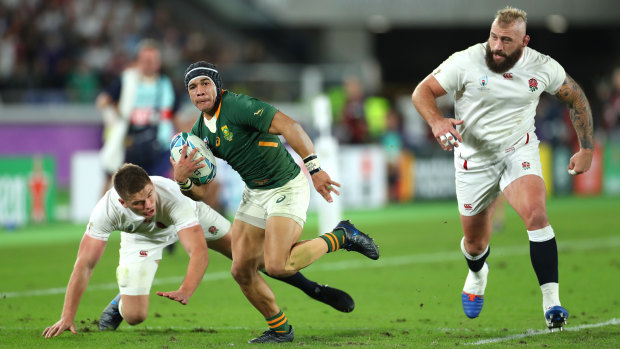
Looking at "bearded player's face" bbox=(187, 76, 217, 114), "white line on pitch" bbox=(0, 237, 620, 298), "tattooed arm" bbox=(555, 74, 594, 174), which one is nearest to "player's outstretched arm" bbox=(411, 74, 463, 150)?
"tattooed arm" bbox=(555, 74, 594, 174)

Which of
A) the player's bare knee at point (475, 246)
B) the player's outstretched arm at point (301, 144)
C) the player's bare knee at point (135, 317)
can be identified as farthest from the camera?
the player's bare knee at point (475, 246)

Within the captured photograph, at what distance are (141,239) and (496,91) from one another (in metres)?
3.11

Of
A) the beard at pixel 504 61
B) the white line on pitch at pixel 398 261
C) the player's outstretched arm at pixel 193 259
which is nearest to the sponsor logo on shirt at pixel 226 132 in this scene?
the player's outstretched arm at pixel 193 259

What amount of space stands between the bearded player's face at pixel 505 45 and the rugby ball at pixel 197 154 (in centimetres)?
226

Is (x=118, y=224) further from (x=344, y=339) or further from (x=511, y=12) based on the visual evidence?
(x=511, y=12)

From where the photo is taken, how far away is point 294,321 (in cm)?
820

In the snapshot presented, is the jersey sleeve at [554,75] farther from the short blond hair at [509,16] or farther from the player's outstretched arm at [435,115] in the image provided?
the player's outstretched arm at [435,115]

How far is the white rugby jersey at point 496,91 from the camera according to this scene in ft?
24.0

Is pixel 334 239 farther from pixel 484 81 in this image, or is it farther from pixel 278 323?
pixel 484 81

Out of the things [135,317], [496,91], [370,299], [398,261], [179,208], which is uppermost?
[496,91]

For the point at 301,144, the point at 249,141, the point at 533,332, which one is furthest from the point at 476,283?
the point at 249,141

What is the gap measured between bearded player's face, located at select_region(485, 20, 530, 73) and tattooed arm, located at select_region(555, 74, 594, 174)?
50cm

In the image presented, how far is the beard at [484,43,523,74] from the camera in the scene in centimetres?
720

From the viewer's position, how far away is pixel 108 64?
2339 cm
